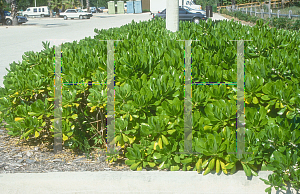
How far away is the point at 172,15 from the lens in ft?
20.3

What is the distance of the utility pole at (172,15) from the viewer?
243 inches

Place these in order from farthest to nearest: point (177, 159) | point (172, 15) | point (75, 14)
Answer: point (75, 14) < point (172, 15) < point (177, 159)

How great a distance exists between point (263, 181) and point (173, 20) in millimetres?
3895

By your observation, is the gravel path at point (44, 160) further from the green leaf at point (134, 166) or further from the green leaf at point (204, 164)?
the green leaf at point (204, 164)

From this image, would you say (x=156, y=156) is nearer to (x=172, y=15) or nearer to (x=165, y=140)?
(x=165, y=140)

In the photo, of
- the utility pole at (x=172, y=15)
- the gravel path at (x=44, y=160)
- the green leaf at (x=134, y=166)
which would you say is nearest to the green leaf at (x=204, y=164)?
the green leaf at (x=134, y=166)

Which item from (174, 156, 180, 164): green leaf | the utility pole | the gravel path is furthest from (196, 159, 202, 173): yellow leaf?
the utility pole

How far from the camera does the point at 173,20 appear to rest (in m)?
6.22

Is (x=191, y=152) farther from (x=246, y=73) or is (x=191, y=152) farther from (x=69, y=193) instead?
(x=69, y=193)

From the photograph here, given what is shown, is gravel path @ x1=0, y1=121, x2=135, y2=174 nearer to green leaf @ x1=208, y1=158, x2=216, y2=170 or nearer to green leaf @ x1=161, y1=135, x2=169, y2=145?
green leaf @ x1=161, y1=135, x2=169, y2=145

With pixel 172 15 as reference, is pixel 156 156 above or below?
below

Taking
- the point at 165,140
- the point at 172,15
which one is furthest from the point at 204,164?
the point at 172,15

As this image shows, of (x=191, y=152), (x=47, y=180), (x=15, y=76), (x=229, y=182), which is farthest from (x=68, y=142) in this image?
(x=229, y=182)

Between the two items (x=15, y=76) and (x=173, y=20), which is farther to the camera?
(x=173, y=20)
